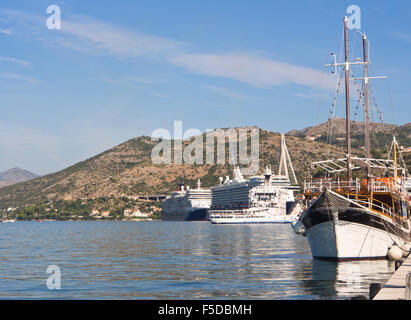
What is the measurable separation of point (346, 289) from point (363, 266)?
8.32m

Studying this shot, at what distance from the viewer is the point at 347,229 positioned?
32.6 metres

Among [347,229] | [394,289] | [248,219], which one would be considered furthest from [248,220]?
[394,289]

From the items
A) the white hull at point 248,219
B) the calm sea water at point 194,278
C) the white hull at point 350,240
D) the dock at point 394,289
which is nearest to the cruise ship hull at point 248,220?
the white hull at point 248,219

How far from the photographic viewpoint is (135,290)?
2434 centimetres

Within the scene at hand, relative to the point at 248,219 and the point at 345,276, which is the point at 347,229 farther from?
the point at 248,219

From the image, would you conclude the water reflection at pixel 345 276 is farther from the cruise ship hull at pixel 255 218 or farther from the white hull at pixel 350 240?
the cruise ship hull at pixel 255 218

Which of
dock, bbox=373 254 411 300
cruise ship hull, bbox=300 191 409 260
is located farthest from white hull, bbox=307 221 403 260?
dock, bbox=373 254 411 300

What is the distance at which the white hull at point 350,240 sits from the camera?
1286 inches

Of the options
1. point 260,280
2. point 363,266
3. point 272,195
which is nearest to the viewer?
point 260,280

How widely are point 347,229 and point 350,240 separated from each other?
774mm

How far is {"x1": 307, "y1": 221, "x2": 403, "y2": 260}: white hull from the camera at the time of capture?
32656 millimetres
